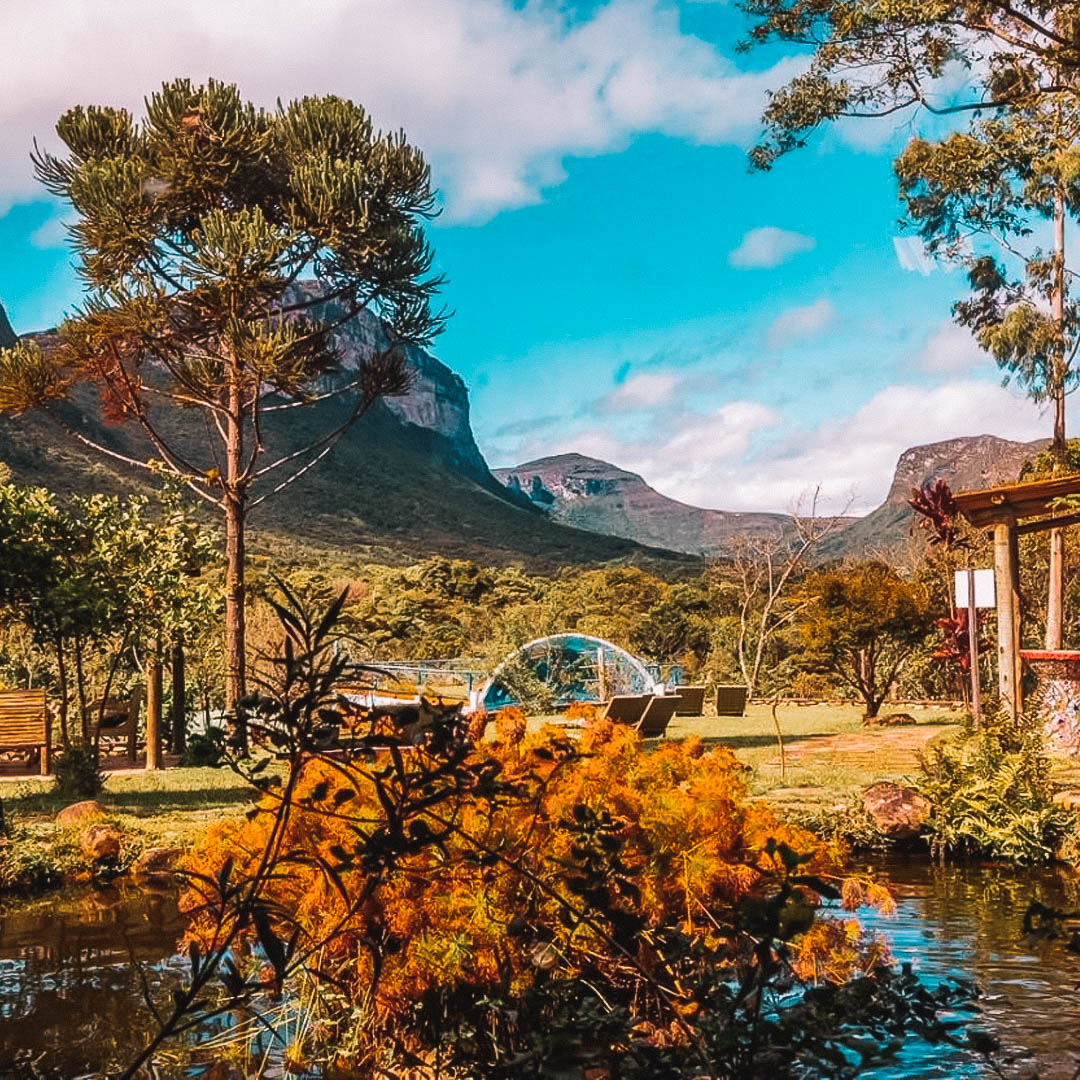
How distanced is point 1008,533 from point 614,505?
393ft

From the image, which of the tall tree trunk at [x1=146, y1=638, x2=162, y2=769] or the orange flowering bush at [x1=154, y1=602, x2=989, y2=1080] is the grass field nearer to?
the tall tree trunk at [x1=146, y1=638, x2=162, y2=769]

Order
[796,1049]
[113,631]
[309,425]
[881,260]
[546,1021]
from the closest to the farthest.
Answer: [796,1049] < [546,1021] < [113,631] < [881,260] < [309,425]

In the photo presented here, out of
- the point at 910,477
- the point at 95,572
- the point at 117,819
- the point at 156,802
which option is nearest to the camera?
the point at 117,819

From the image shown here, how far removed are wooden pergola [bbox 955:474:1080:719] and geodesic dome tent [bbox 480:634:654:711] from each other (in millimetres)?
8884

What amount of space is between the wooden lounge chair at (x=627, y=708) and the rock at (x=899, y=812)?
5.04m

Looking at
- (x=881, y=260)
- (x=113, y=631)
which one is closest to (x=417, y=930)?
(x=113, y=631)

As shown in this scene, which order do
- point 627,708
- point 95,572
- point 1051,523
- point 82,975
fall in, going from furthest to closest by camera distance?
point 627,708, point 1051,523, point 95,572, point 82,975

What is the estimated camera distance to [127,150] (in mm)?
13781

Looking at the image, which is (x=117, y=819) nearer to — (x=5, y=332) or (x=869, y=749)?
(x=869, y=749)

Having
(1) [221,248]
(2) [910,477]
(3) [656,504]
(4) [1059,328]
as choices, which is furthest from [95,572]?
(3) [656,504]

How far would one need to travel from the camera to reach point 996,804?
7.61 meters

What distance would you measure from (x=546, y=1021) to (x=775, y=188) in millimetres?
34860

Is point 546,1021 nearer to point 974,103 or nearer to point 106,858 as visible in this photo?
point 106,858

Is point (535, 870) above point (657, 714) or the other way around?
above
